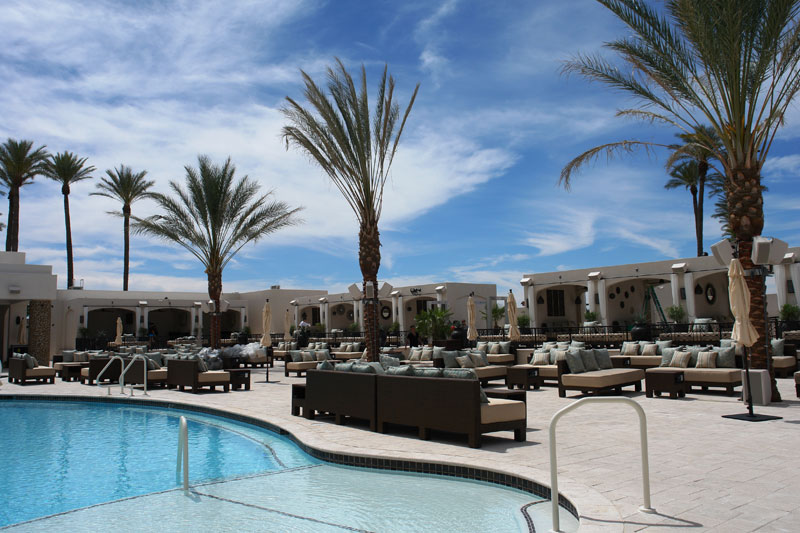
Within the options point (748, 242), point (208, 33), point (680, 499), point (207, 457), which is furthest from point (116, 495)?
point (748, 242)

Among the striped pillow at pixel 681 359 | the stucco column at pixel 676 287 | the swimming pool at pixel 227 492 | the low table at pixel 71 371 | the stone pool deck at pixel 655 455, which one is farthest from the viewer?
the stucco column at pixel 676 287

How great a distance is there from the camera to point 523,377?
1227cm

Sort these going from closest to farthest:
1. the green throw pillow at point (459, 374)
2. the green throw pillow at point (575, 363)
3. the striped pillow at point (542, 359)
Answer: the green throw pillow at point (459, 374) → the green throw pillow at point (575, 363) → the striped pillow at point (542, 359)

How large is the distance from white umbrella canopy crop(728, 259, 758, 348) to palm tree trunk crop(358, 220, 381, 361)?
9425 mm

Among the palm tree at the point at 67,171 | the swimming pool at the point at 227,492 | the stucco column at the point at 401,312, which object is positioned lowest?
the swimming pool at the point at 227,492

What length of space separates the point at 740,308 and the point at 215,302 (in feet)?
62.9

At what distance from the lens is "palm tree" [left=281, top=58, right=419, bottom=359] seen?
15508 millimetres

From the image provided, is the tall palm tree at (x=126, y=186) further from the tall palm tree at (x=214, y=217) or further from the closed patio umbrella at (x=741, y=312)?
the closed patio umbrella at (x=741, y=312)

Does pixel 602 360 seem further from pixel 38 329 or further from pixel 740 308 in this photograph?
pixel 38 329

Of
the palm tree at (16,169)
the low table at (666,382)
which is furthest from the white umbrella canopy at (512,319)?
the palm tree at (16,169)

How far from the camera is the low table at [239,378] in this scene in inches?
568

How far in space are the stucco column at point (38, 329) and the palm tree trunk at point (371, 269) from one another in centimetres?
1561

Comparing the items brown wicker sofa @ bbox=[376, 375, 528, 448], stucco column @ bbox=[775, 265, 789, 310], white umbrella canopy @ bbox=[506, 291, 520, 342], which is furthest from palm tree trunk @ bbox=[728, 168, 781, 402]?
stucco column @ bbox=[775, 265, 789, 310]

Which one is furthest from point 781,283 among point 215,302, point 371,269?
point 215,302
